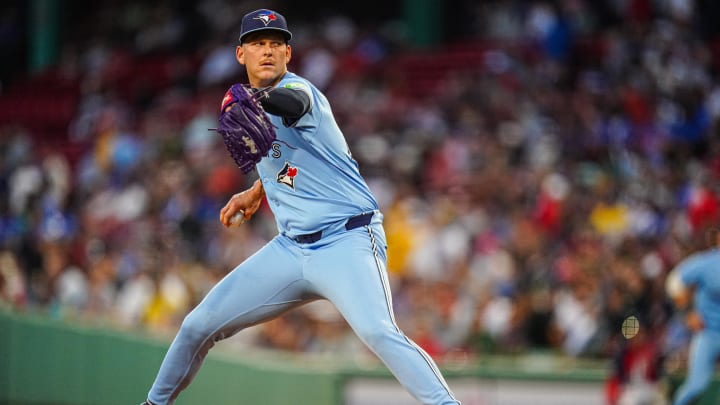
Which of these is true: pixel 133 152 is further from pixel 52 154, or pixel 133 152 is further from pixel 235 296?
pixel 235 296

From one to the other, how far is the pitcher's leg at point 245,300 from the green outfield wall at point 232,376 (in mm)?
4114

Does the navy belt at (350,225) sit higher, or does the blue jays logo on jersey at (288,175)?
the blue jays logo on jersey at (288,175)

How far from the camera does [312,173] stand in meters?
5.07

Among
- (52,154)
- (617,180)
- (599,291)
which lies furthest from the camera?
(52,154)

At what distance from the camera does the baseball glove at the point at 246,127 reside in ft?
15.6

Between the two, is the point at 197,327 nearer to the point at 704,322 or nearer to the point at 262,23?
the point at 262,23

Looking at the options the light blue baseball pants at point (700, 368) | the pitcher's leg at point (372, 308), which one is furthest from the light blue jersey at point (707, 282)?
the pitcher's leg at point (372, 308)

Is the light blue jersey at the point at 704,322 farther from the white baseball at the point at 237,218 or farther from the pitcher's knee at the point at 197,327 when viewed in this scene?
the pitcher's knee at the point at 197,327

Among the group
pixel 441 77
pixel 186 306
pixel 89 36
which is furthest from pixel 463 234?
pixel 89 36

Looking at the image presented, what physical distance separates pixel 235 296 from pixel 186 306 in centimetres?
668

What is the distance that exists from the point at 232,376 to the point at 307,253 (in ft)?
15.5

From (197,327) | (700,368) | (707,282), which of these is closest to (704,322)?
(707,282)

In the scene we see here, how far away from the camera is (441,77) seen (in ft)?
51.3

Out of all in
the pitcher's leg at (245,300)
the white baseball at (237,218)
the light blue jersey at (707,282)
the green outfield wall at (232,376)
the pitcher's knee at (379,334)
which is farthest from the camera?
the light blue jersey at (707,282)
